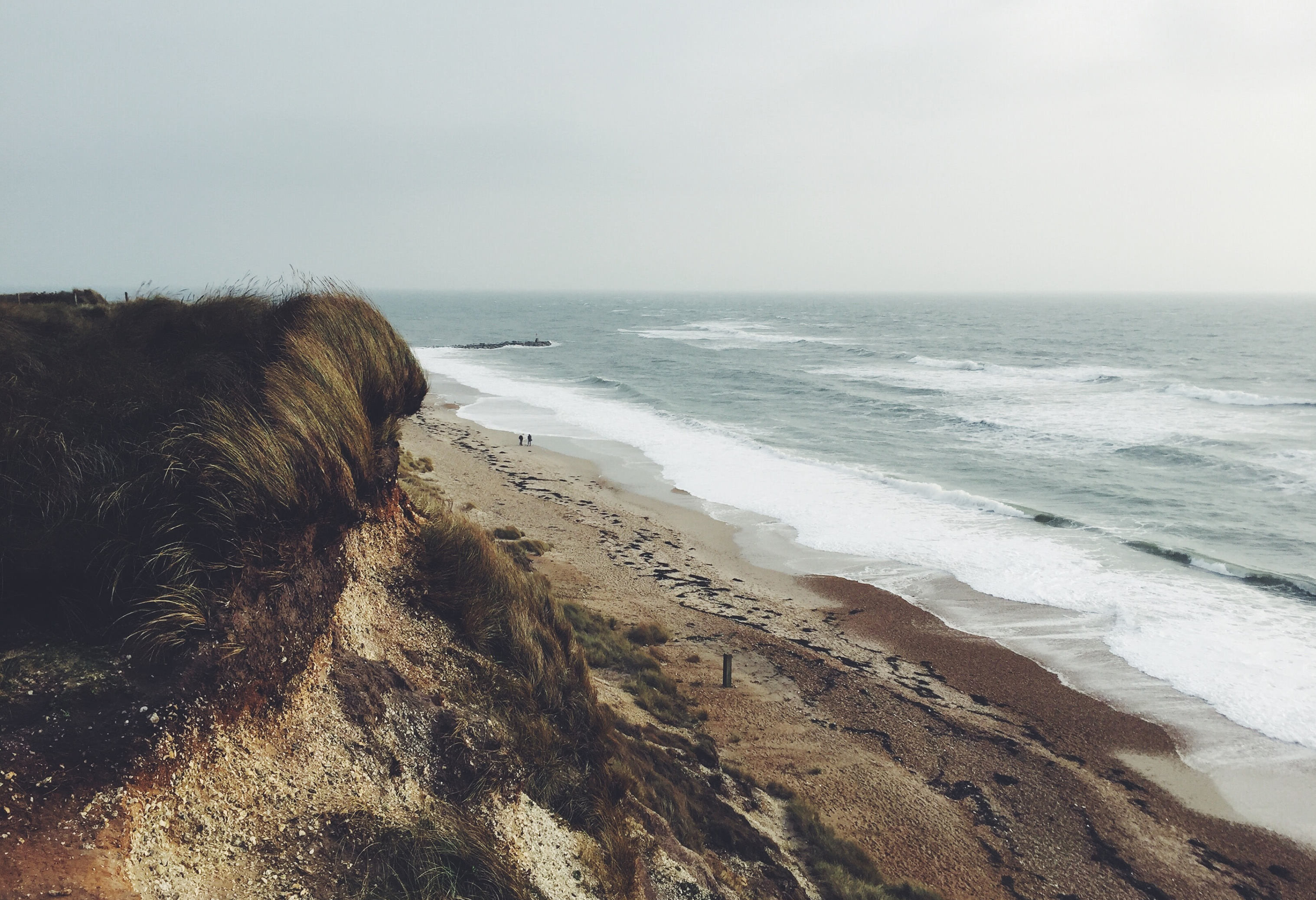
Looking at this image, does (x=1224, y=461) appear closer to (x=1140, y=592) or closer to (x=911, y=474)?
(x=911, y=474)

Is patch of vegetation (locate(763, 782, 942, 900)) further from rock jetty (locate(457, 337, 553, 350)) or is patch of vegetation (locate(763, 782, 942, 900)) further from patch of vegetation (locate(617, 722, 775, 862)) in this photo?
rock jetty (locate(457, 337, 553, 350))

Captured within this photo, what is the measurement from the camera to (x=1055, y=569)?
21.0 metres

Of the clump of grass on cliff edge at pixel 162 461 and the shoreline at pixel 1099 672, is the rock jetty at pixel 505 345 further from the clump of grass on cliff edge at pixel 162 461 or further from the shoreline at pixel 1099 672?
the clump of grass on cliff edge at pixel 162 461

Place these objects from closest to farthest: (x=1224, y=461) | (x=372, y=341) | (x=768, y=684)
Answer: (x=372, y=341), (x=768, y=684), (x=1224, y=461)

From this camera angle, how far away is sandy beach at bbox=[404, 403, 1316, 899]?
1027cm

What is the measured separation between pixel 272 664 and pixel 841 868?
754cm

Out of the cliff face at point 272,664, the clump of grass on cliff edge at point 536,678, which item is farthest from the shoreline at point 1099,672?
the clump of grass on cliff edge at point 536,678

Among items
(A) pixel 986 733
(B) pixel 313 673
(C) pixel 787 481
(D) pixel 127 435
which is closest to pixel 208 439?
(D) pixel 127 435

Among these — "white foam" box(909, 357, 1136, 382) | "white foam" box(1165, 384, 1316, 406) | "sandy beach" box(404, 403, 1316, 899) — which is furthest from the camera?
"white foam" box(909, 357, 1136, 382)

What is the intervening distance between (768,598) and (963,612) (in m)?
5.06

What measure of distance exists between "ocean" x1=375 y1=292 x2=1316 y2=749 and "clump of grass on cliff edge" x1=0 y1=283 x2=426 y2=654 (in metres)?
15.9

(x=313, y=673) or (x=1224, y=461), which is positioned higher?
(x=313, y=673)

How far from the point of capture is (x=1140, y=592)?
1950 centimetres

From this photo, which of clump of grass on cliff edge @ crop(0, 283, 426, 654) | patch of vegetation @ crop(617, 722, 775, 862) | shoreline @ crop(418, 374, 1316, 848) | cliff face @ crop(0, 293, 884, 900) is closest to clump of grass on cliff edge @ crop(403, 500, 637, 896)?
cliff face @ crop(0, 293, 884, 900)
